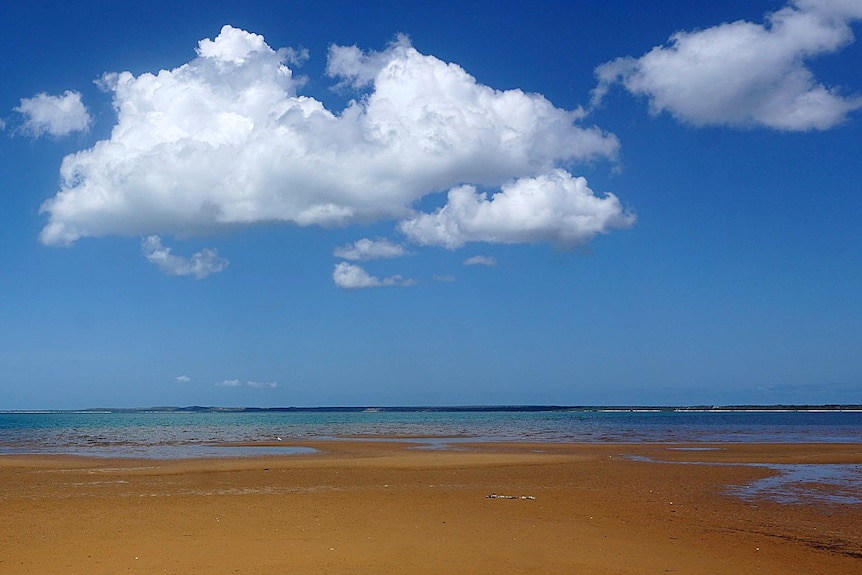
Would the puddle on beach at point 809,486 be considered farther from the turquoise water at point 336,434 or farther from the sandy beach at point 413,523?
the turquoise water at point 336,434

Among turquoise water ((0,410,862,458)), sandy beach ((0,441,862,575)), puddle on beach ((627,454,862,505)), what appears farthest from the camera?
turquoise water ((0,410,862,458))

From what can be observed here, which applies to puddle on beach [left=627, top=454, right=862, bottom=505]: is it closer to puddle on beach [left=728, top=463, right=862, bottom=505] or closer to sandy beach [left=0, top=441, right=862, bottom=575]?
puddle on beach [left=728, top=463, right=862, bottom=505]

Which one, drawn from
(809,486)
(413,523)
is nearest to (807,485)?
(809,486)

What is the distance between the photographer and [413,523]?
15.2m

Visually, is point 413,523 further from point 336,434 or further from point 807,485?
point 336,434

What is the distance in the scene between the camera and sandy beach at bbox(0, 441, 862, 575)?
1145cm

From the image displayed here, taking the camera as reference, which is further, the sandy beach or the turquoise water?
the turquoise water

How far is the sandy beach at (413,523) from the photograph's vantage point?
11453mm

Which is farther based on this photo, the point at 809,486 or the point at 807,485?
the point at 807,485

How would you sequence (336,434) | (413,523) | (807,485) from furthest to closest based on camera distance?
(336,434) → (807,485) → (413,523)

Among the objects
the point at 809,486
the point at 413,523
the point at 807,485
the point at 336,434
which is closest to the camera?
the point at 413,523

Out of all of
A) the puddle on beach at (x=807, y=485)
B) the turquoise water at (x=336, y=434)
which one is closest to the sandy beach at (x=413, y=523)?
the puddle on beach at (x=807, y=485)

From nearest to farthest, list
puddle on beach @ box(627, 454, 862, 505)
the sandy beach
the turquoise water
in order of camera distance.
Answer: the sandy beach < puddle on beach @ box(627, 454, 862, 505) < the turquoise water

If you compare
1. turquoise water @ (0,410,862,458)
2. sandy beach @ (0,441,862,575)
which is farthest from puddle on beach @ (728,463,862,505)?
turquoise water @ (0,410,862,458)
